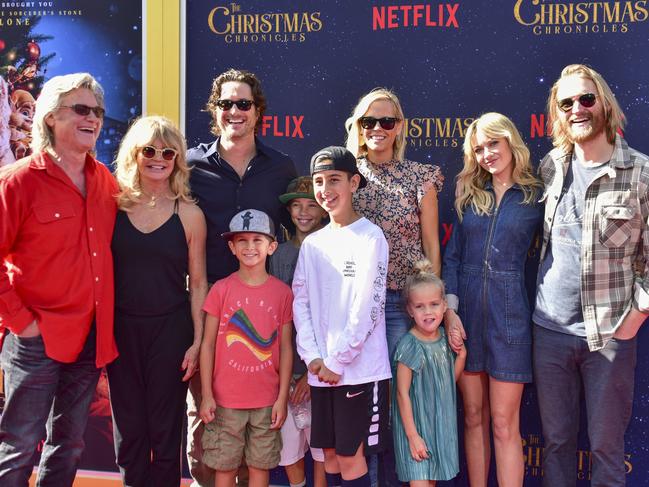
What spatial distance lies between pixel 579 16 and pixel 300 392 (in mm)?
2550

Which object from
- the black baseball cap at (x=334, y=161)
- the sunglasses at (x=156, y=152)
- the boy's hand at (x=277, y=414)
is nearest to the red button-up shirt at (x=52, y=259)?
the sunglasses at (x=156, y=152)

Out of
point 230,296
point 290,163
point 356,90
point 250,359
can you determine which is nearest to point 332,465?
point 250,359

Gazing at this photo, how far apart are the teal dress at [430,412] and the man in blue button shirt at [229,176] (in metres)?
0.98

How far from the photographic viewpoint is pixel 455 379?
311 cm

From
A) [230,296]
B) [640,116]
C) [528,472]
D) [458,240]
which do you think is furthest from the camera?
[528,472]

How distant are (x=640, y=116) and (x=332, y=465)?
2486 mm

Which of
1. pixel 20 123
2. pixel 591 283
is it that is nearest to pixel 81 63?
pixel 20 123

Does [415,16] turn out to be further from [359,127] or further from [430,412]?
[430,412]

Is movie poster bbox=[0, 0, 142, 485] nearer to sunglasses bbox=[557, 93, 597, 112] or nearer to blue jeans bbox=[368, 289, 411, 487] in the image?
blue jeans bbox=[368, 289, 411, 487]

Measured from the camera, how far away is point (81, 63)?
156 inches

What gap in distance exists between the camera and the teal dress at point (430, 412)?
2994 mm

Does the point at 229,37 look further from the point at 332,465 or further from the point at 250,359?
the point at 332,465

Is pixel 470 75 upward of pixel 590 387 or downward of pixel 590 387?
upward

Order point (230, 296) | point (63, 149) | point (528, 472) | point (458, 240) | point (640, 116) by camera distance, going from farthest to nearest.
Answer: point (528, 472), point (640, 116), point (458, 240), point (230, 296), point (63, 149)
